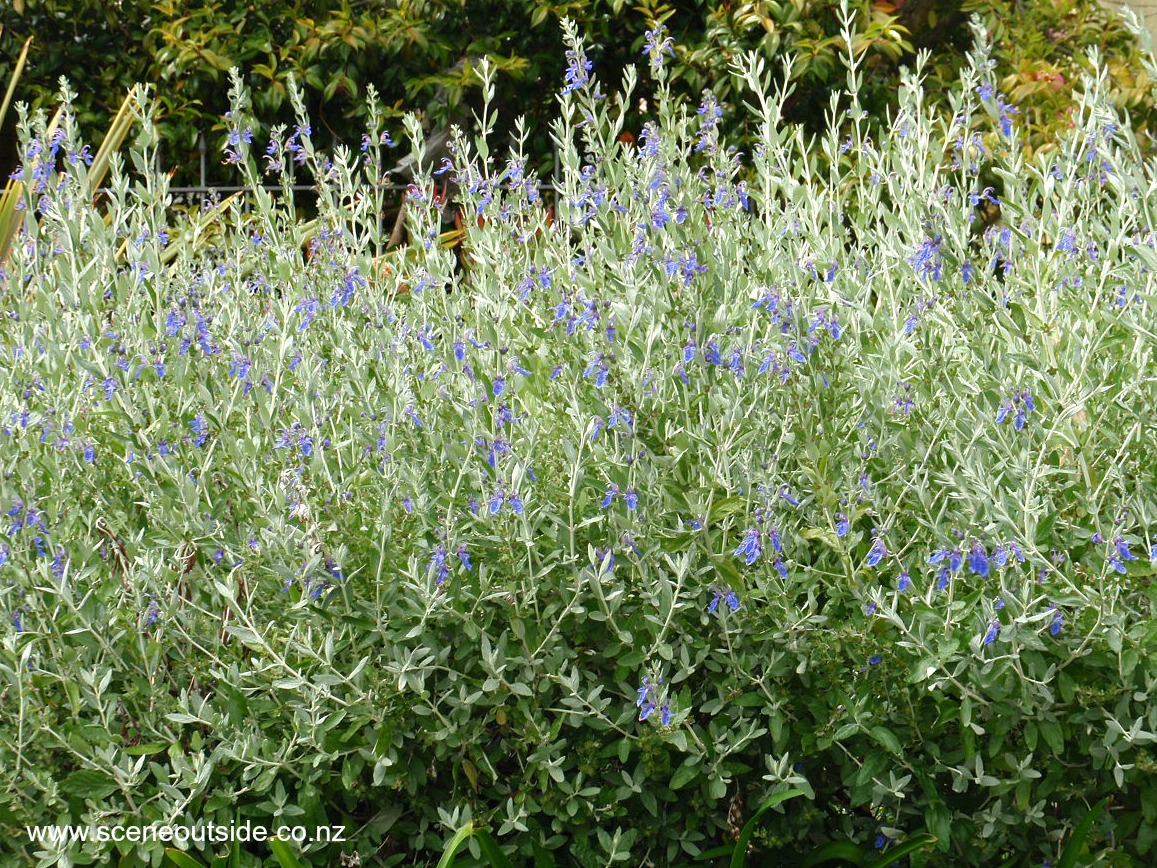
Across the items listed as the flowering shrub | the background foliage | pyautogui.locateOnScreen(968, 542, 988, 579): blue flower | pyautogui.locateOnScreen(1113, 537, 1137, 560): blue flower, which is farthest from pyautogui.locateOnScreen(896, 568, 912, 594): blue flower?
the background foliage

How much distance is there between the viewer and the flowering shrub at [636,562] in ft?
7.20

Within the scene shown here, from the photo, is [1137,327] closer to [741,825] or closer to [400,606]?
[741,825]

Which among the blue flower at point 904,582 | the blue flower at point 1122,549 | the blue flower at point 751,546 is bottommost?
the blue flower at point 904,582

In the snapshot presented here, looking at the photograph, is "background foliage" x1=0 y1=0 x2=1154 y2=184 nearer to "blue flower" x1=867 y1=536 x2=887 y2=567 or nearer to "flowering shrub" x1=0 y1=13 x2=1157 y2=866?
"flowering shrub" x1=0 y1=13 x2=1157 y2=866

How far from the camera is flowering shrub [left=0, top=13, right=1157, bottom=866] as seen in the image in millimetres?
2195

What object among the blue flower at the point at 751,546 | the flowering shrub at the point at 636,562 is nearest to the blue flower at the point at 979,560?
the flowering shrub at the point at 636,562

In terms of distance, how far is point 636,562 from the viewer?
7.33ft

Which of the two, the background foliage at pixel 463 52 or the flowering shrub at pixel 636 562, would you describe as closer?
the flowering shrub at pixel 636 562

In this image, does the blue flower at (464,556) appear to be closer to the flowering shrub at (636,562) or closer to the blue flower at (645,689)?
the flowering shrub at (636,562)

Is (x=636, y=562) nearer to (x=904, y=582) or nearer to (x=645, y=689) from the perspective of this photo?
(x=645, y=689)

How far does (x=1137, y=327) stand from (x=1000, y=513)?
16.3 inches

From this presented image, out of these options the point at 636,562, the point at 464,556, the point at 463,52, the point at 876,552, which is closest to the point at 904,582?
the point at 876,552

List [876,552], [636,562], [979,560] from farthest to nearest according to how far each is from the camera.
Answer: [636,562], [876,552], [979,560]

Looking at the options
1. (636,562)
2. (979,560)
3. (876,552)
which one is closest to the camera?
(979,560)
